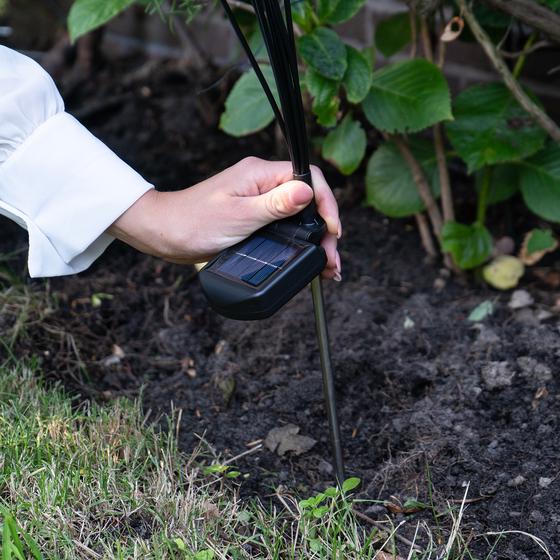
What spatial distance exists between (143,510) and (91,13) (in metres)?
1.12

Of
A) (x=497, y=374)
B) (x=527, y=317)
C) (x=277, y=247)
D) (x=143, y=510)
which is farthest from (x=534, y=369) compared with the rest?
(x=143, y=510)

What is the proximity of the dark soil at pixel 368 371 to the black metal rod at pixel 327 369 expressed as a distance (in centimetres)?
11

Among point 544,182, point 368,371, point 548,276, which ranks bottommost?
point 548,276

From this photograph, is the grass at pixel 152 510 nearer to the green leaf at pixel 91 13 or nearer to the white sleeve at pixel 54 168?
the white sleeve at pixel 54 168

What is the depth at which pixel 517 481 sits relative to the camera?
1.46 meters

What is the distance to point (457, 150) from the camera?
193cm

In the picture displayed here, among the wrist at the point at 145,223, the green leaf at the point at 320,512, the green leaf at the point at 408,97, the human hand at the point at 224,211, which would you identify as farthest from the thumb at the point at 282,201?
the green leaf at the point at 408,97

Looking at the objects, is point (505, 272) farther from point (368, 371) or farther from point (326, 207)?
point (326, 207)

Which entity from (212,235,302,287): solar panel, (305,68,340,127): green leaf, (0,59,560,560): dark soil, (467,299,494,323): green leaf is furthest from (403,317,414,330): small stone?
(212,235,302,287): solar panel

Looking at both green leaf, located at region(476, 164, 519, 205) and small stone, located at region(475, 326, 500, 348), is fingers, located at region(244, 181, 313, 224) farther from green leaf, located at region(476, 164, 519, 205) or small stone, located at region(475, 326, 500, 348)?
green leaf, located at region(476, 164, 519, 205)

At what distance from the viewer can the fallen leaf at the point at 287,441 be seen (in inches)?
63.9

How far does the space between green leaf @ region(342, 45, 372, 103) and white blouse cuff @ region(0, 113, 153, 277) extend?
562mm

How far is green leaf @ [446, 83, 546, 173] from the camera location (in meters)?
1.88

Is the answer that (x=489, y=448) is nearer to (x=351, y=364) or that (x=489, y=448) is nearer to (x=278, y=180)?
(x=351, y=364)
